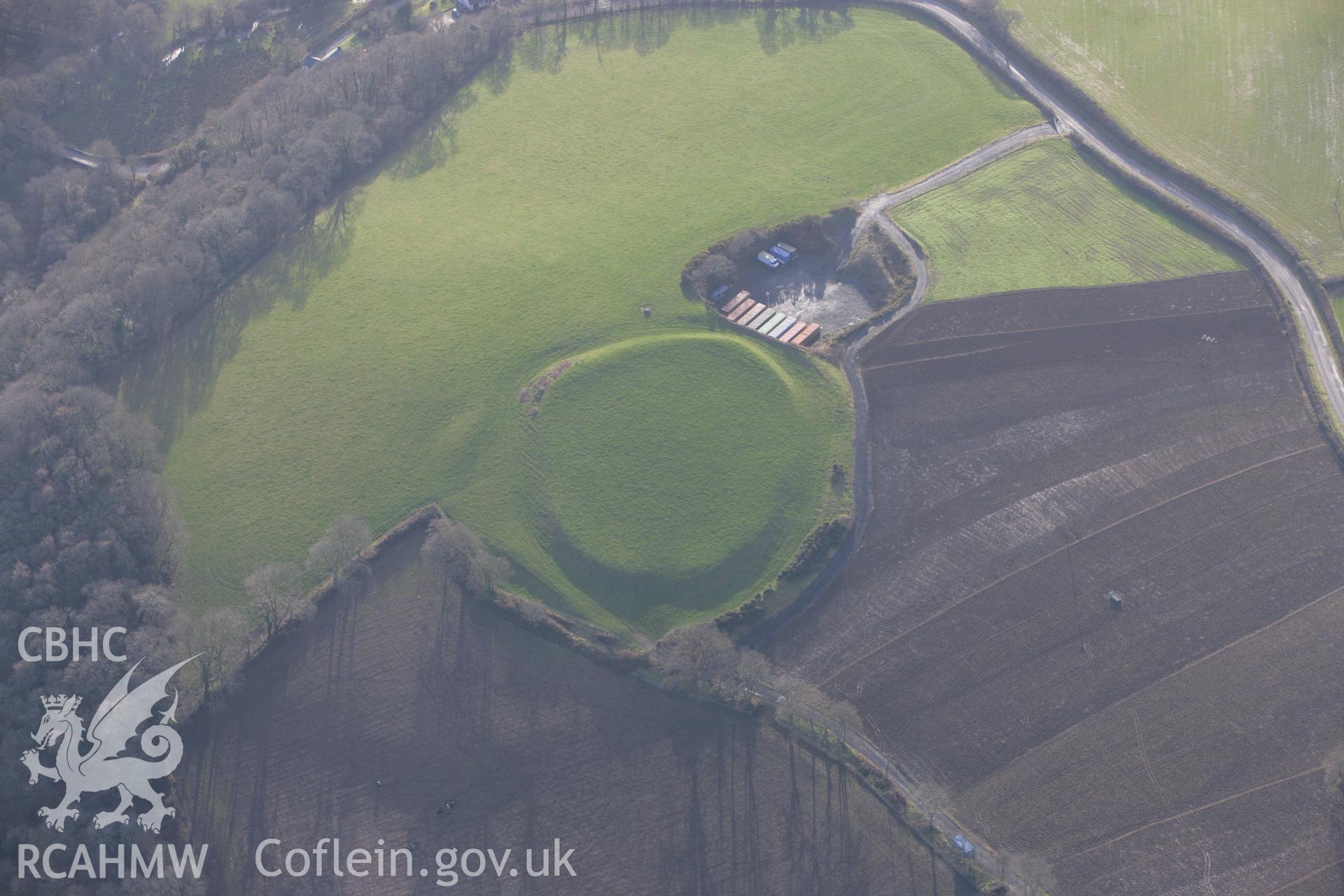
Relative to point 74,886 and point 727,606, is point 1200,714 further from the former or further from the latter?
point 74,886

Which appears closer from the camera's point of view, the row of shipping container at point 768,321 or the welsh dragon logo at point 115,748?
the welsh dragon logo at point 115,748

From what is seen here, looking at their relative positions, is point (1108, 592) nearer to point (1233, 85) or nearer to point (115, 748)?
point (115, 748)

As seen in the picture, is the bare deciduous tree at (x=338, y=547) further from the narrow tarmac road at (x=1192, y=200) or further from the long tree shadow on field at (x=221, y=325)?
the narrow tarmac road at (x=1192, y=200)

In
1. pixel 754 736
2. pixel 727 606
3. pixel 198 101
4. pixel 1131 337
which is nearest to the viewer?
pixel 754 736

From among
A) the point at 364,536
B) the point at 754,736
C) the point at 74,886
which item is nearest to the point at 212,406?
the point at 364,536

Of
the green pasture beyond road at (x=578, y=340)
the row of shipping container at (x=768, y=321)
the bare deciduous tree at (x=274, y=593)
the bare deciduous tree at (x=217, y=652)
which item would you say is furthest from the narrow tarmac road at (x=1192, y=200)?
the bare deciduous tree at (x=217, y=652)

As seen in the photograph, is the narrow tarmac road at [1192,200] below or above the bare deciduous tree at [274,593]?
above
